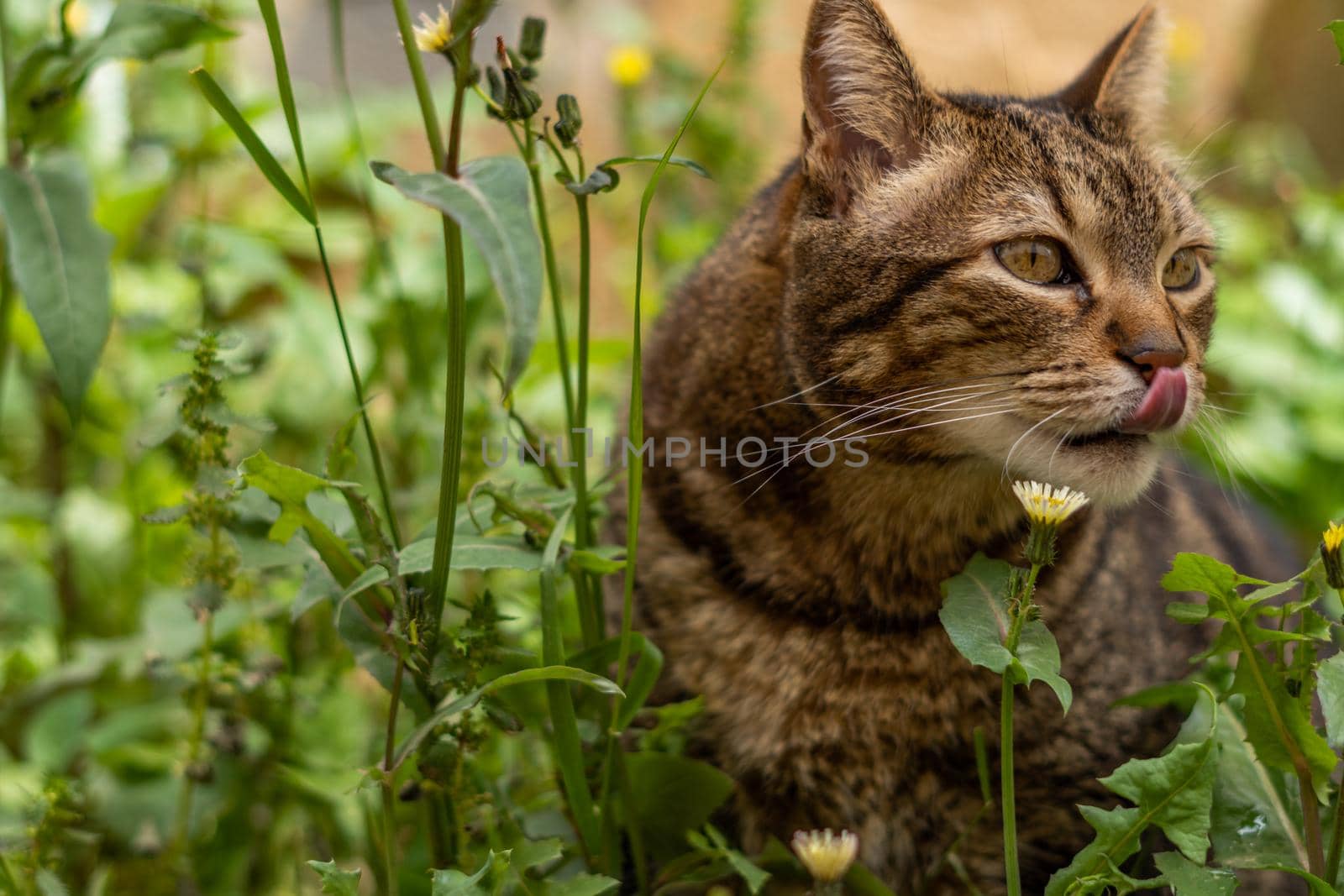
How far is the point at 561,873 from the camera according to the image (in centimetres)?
200

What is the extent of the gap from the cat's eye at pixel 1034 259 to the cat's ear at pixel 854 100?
0.26 meters

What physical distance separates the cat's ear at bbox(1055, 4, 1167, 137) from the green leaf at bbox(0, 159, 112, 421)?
1714 millimetres

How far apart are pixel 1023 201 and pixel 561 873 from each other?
132 cm

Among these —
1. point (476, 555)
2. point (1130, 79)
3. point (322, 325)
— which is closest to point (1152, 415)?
point (1130, 79)

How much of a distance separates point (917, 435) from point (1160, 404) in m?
0.37

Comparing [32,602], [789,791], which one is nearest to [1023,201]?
[789,791]

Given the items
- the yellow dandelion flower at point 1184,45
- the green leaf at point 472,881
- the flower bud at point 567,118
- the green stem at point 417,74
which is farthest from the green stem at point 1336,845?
the yellow dandelion flower at point 1184,45

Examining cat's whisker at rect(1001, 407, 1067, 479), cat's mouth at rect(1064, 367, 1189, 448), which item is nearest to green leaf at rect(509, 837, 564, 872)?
cat's whisker at rect(1001, 407, 1067, 479)

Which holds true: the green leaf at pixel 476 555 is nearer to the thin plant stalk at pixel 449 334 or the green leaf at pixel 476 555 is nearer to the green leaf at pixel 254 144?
the thin plant stalk at pixel 449 334

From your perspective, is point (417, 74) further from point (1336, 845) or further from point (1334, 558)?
point (1336, 845)

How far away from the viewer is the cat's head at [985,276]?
1.87 metres

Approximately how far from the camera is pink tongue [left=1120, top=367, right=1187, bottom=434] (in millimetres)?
1819

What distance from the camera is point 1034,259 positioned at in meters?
1.97
